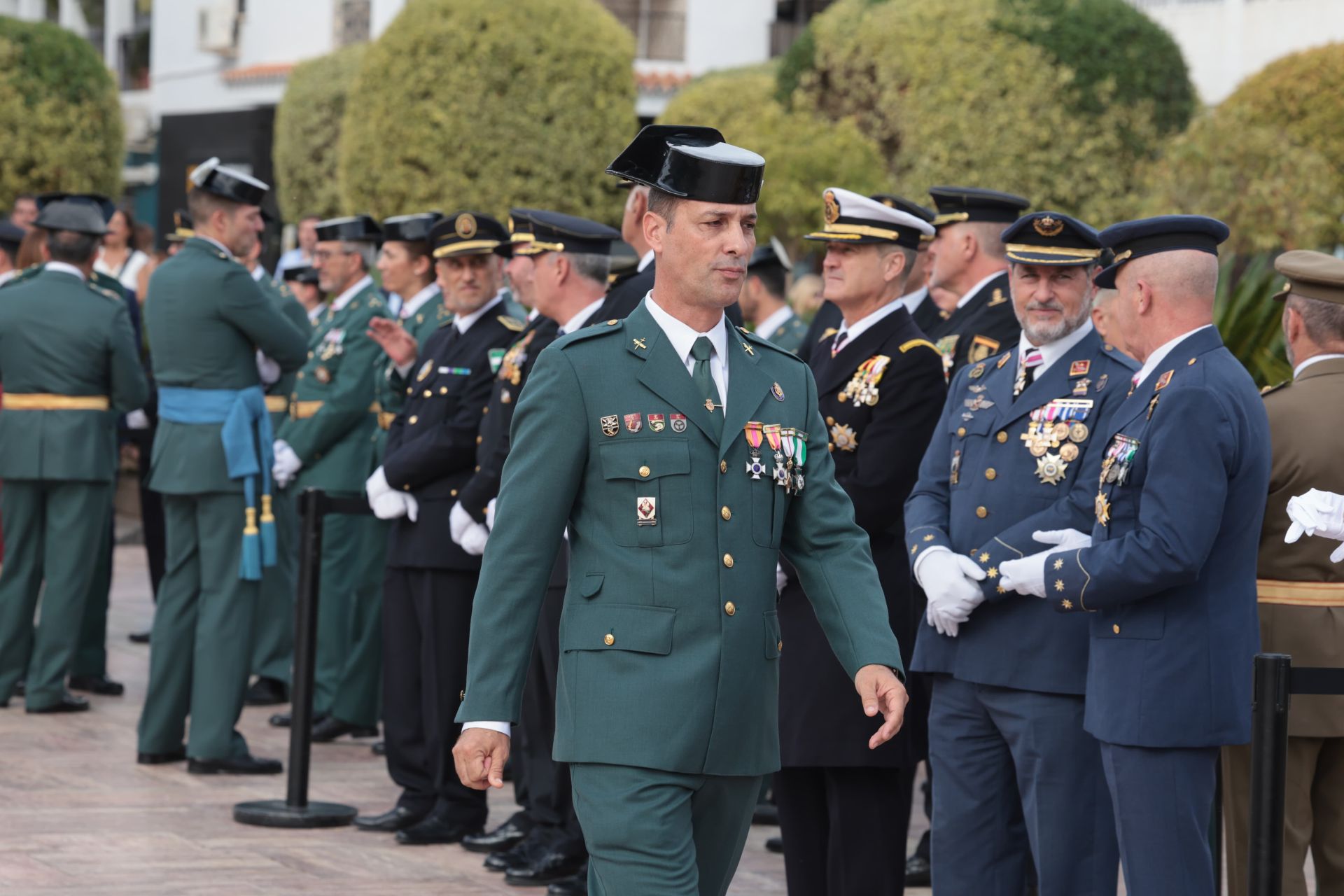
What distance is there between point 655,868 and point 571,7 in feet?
76.2

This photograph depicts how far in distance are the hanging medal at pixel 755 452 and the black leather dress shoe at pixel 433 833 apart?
10.9ft

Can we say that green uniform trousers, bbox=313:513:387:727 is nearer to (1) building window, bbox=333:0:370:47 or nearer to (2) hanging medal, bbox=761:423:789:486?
(2) hanging medal, bbox=761:423:789:486

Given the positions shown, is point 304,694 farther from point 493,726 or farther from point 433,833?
point 493,726

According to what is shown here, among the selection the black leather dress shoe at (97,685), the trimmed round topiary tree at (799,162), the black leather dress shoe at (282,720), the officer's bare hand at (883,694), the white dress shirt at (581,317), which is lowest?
the black leather dress shoe at (97,685)

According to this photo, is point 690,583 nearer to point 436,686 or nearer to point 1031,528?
point 1031,528

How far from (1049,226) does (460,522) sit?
7.86ft

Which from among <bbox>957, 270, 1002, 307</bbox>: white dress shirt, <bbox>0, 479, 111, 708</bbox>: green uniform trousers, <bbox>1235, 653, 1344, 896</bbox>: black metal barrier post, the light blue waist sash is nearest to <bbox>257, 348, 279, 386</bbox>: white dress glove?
<bbox>0, 479, 111, 708</bbox>: green uniform trousers

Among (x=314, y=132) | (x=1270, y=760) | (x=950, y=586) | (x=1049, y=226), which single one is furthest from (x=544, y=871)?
(x=314, y=132)

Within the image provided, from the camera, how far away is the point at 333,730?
8680 mm

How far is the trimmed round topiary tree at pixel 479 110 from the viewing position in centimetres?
2481

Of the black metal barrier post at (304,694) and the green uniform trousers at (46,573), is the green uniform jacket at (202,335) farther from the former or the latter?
the green uniform trousers at (46,573)

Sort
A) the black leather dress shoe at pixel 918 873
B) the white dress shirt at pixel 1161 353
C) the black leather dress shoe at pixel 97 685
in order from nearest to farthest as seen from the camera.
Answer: the white dress shirt at pixel 1161 353
the black leather dress shoe at pixel 918 873
the black leather dress shoe at pixel 97 685

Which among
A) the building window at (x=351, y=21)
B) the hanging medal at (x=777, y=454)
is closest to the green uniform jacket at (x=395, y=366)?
the hanging medal at (x=777, y=454)

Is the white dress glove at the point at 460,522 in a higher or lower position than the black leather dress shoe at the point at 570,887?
higher
